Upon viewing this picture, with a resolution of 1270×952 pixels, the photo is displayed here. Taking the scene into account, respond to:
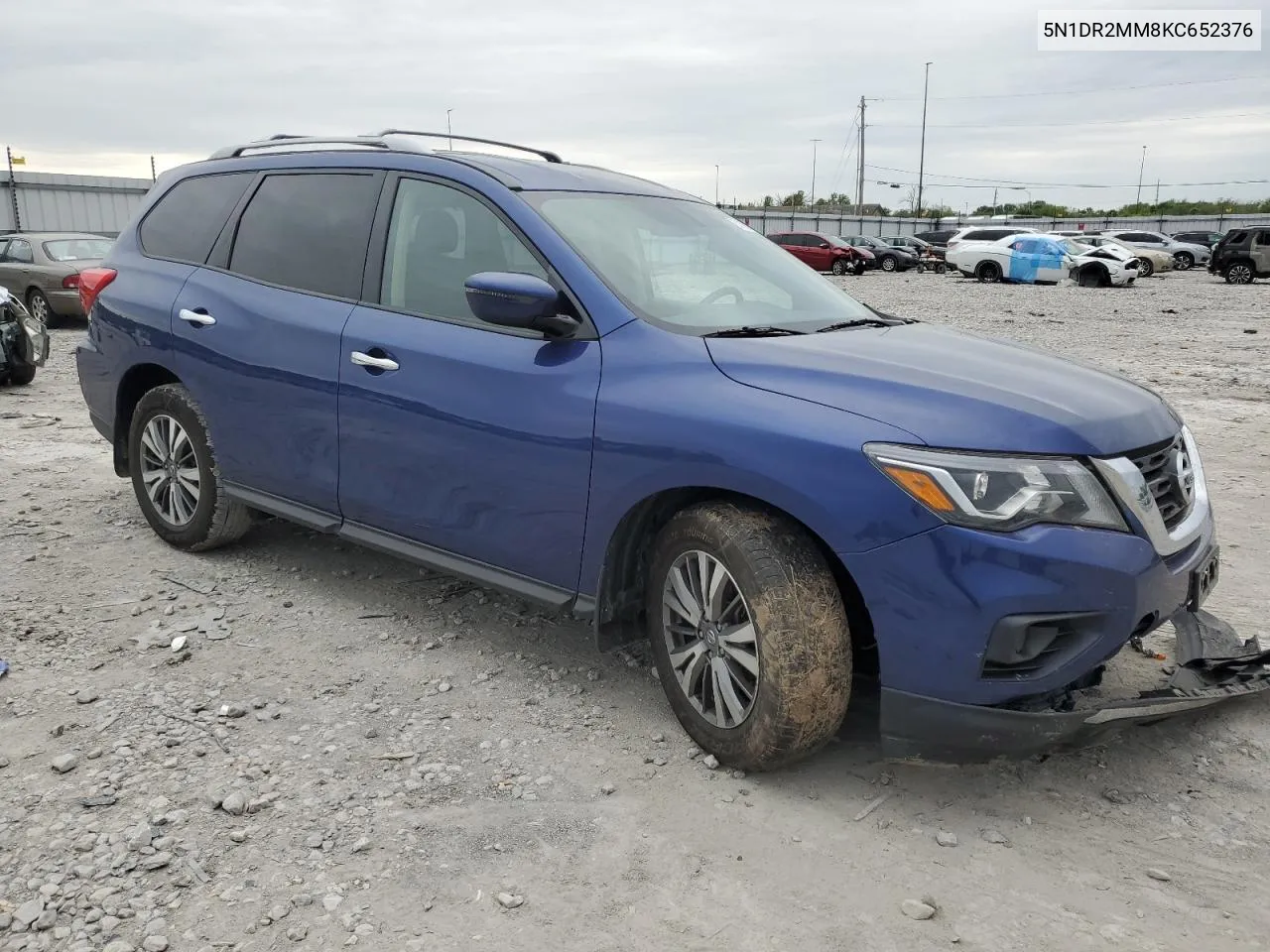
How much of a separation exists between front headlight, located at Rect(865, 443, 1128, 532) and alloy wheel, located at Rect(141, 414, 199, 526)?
345 cm

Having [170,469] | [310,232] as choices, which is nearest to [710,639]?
[310,232]

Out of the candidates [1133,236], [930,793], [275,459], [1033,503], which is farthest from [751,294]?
[1133,236]

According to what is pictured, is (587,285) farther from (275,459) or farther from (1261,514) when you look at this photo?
(1261,514)

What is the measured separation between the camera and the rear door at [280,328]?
4051mm

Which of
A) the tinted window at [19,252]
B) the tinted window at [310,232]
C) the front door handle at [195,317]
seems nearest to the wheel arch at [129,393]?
the front door handle at [195,317]

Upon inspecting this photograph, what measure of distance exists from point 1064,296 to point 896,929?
23.2 m

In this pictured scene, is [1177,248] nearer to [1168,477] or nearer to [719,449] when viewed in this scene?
[1168,477]

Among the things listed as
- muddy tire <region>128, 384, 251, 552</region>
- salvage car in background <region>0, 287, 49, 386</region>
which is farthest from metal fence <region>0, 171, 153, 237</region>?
muddy tire <region>128, 384, 251, 552</region>

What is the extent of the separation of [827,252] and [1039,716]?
112ft

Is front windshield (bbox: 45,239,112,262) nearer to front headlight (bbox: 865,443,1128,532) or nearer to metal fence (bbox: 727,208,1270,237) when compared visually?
front headlight (bbox: 865,443,1128,532)

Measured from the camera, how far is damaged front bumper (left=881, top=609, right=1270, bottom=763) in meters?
2.66

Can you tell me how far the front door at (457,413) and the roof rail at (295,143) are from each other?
1.37ft

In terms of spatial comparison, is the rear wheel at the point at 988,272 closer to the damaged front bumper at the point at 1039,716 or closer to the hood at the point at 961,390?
the hood at the point at 961,390

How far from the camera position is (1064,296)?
23250 mm
